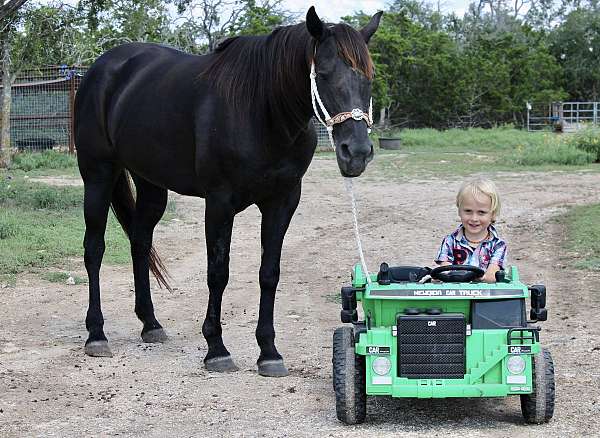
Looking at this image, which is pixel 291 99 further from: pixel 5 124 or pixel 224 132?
pixel 5 124

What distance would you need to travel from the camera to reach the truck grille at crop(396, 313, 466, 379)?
13.6 feet

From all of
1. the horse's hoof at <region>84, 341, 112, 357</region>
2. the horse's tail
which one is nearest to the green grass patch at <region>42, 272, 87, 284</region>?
the horse's tail

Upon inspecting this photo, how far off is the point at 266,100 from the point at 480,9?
6559 centimetres

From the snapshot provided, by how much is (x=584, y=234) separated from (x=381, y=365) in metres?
6.35

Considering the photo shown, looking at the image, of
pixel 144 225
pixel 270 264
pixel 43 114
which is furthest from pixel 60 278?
pixel 43 114

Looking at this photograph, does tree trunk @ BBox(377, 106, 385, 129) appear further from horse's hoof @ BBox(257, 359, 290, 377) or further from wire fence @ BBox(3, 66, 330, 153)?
horse's hoof @ BBox(257, 359, 290, 377)

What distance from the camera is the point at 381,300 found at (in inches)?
166

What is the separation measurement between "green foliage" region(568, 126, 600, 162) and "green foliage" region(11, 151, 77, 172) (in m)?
11.3

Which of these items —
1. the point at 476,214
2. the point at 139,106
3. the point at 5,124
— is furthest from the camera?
the point at 5,124

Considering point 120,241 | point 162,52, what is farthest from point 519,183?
point 162,52

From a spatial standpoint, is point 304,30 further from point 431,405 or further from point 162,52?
point 431,405

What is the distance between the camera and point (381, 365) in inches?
162

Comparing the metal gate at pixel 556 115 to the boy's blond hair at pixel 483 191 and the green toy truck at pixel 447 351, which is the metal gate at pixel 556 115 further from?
the green toy truck at pixel 447 351

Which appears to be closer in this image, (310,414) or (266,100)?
(310,414)
